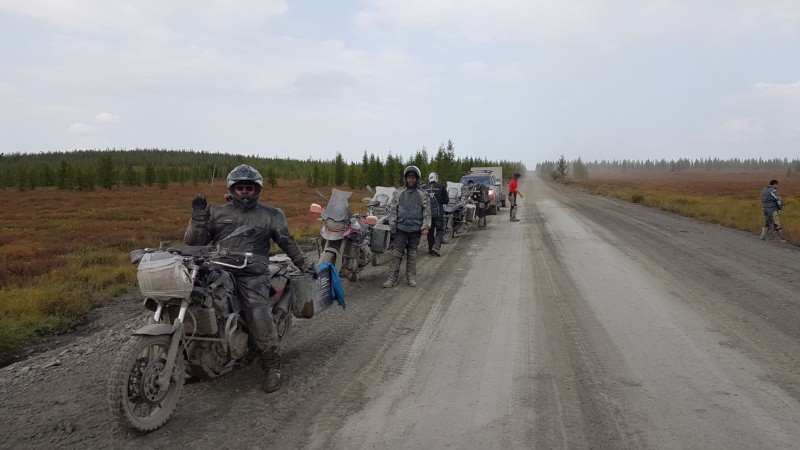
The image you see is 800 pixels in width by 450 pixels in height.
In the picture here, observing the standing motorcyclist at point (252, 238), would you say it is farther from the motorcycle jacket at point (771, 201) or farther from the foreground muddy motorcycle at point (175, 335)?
the motorcycle jacket at point (771, 201)

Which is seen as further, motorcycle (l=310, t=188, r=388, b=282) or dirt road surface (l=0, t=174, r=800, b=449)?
motorcycle (l=310, t=188, r=388, b=282)

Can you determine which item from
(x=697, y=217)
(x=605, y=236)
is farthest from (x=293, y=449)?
(x=697, y=217)

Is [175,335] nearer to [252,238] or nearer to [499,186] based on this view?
[252,238]

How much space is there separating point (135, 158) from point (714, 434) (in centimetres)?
15273

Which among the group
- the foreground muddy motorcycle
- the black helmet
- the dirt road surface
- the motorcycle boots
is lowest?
the dirt road surface

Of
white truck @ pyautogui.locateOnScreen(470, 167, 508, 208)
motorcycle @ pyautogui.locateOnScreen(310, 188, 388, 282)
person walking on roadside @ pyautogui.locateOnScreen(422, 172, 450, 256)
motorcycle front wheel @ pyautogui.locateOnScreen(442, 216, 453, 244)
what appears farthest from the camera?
white truck @ pyautogui.locateOnScreen(470, 167, 508, 208)

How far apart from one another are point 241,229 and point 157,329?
115 cm

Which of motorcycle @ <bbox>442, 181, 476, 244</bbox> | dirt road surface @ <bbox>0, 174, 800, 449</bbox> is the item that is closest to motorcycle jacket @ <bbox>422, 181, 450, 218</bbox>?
motorcycle @ <bbox>442, 181, 476, 244</bbox>

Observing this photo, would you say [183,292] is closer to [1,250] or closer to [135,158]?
[1,250]

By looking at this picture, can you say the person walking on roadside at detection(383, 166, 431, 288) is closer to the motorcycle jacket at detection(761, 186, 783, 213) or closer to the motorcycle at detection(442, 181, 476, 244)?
the motorcycle at detection(442, 181, 476, 244)

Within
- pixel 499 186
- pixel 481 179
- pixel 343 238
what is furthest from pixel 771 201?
pixel 499 186

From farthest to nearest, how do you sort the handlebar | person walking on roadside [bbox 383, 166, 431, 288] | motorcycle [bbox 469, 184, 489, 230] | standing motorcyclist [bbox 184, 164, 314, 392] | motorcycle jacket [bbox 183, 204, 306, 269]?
motorcycle [bbox 469, 184, 489, 230], person walking on roadside [bbox 383, 166, 431, 288], motorcycle jacket [bbox 183, 204, 306, 269], standing motorcyclist [bbox 184, 164, 314, 392], the handlebar

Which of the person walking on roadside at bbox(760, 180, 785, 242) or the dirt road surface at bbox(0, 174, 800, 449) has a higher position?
the person walking on roadside at bbox(760, 180, 785, 242)

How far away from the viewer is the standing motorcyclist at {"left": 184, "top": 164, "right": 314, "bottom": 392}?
4117mm
